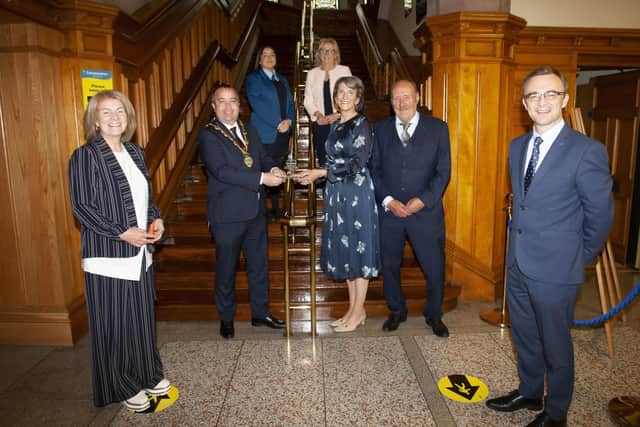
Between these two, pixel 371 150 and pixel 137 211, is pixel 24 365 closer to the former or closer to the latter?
pixel 137 211

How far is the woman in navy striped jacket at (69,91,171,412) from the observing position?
2408 mm

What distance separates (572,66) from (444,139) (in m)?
2.07

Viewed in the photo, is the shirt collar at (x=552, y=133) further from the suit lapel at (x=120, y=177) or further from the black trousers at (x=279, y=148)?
the black trousers at (x=279, y=148)

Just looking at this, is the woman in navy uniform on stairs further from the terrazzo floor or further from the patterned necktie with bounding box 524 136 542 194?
the patterned necktie with bounding box 524 136 542 194

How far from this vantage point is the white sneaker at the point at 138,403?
2670 millimetres

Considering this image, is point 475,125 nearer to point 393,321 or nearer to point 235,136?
point 393,321

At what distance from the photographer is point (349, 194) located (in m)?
3.39

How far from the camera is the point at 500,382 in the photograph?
293 cm

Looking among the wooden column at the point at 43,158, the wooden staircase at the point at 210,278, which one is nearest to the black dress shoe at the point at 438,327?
the wooden staircase at the point at 210,278

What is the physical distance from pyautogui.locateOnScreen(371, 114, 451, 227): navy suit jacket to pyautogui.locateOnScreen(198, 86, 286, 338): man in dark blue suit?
78 cm

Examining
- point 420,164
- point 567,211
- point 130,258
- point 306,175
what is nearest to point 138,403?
point 130,258

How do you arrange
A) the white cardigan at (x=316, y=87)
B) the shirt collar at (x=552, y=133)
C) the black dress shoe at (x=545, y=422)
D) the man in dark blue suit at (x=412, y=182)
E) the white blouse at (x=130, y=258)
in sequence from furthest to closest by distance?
the white cardigan at (x=316, y=87) → the man in dark blue suit at (x=412, y=182) → the white blouse at (x=130, y=258) → the black dress shoe at (x=545, y=422) → the shirt collar at (x=552, y=133)

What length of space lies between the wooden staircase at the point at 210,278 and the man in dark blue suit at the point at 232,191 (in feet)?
1.68

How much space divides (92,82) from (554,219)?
10.4ft
